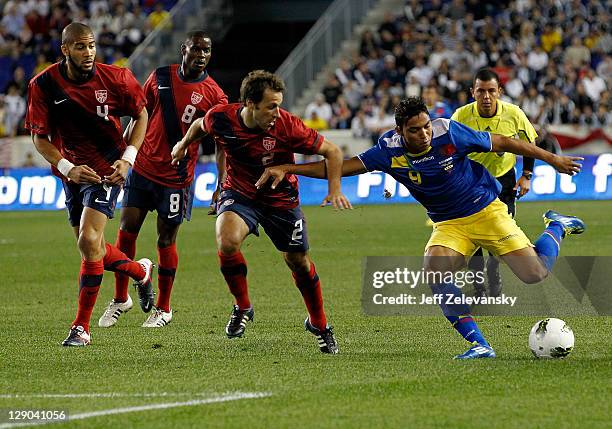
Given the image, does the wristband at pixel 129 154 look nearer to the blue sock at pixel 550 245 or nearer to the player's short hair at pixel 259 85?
the player's short hair at pixel 259 85

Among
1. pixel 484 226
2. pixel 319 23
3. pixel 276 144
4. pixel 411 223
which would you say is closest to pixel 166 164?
pixel 276 144

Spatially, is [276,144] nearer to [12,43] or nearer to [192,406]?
[192,406]

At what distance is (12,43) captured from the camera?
3297 centimetres

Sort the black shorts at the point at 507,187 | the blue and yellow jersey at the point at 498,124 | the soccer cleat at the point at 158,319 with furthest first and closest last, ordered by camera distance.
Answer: the black shorts at the point at 507,187 < the blue and yellow jersey at the point at 498,124 < the soccer cleat at the point at 158,319

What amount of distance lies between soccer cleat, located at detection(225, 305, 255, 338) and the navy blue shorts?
1.32 m

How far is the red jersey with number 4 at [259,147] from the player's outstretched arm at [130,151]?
68 cm

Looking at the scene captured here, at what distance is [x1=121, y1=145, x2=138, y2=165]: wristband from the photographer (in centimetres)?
897

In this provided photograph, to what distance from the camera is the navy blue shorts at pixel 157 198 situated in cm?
1012

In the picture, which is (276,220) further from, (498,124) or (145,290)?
(498,124)

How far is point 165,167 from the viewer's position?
33.4 ft

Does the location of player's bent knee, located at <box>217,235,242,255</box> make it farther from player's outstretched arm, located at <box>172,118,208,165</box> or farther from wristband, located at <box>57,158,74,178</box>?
wristband, located at <box>57,158,74,178</box>

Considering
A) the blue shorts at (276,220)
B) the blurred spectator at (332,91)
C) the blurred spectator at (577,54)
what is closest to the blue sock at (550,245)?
the blue shorts at (276,220)

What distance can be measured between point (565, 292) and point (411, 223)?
26.7 feet

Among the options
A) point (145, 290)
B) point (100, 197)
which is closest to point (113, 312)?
point (145, 290)
